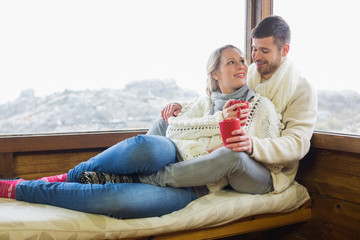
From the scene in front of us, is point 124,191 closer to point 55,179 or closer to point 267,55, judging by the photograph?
point 55,179

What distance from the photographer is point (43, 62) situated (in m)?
2.05

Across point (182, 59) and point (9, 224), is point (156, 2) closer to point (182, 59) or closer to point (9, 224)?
point (182, 59)

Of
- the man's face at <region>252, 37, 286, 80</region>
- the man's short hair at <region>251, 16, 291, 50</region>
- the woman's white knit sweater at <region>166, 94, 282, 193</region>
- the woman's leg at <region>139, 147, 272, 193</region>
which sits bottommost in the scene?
the woman's leg at <region>139, 147, 272, 193</region>

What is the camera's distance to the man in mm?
1565

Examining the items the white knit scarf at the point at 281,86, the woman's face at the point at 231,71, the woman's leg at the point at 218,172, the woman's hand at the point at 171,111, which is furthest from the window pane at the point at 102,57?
the woman's leg at the point at 218,172

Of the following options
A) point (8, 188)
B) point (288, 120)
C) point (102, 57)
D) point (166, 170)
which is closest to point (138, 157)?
point (166, 170)

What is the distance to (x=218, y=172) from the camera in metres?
1.50

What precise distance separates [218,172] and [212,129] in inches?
10.5

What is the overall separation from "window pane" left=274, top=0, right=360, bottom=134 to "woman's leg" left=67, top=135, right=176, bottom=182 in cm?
85

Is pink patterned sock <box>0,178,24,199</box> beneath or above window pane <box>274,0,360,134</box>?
beneath

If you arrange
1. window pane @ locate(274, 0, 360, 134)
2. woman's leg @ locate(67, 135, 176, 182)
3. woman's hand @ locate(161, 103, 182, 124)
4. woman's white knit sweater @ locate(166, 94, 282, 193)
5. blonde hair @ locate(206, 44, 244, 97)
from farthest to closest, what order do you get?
woman's hand @ locate(161, 103, 182, 124)
blonde hair @ locate(206, 44, 244, 97)
window pane @ locate(274, 0, 360, 134)
woman's white knit sweater @ locate(166, 94, 282, 193)
woman's leg @ locate(67, 135, 176, 182)

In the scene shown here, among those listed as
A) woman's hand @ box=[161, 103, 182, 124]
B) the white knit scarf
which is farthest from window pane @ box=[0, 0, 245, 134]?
the white knit scarf

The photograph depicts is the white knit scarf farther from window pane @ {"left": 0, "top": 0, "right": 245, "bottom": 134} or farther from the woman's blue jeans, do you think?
window pane @ {"left": 0, "top": 0, "right": 245, "bottom": 134}

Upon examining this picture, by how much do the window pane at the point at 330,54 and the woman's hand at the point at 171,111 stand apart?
2.31 ft
